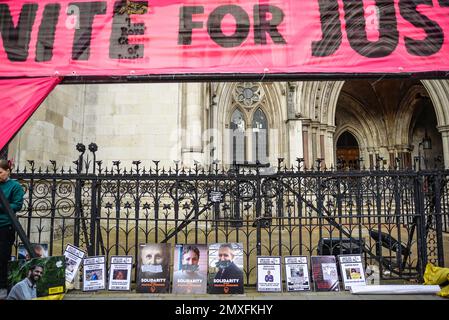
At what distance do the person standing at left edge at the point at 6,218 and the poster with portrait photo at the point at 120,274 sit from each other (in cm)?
121

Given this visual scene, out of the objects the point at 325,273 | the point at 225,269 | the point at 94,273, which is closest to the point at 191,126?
the point at 94,273

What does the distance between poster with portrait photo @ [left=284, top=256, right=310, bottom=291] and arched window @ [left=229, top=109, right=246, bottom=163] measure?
9.46 metres

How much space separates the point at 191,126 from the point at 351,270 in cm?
712

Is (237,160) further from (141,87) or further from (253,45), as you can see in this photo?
(253,45)

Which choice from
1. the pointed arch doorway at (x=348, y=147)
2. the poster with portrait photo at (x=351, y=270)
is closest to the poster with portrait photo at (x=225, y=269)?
the poster with portrait photo at (x=351, y=270)

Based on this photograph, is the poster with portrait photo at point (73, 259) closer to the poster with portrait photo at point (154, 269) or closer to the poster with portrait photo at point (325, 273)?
the poster with portrait photo at point (154, 269)

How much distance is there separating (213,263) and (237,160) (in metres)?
9.59

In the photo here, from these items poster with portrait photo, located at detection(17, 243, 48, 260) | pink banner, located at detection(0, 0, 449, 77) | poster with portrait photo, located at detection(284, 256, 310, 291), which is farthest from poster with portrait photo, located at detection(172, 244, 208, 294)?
pink banner, located at detection(0, 0, 449, 77)

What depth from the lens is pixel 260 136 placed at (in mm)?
14320

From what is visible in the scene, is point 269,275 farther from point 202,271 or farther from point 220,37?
point 220,37

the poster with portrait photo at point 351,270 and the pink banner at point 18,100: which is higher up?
the pink banner at point 18,100

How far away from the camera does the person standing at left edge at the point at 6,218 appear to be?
3.78 metres

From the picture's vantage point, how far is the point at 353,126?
19.6 meters

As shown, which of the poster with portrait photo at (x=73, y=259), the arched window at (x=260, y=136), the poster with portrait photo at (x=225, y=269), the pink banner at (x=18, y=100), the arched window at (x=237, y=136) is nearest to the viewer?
the pink banner at (x=18, y=100)
